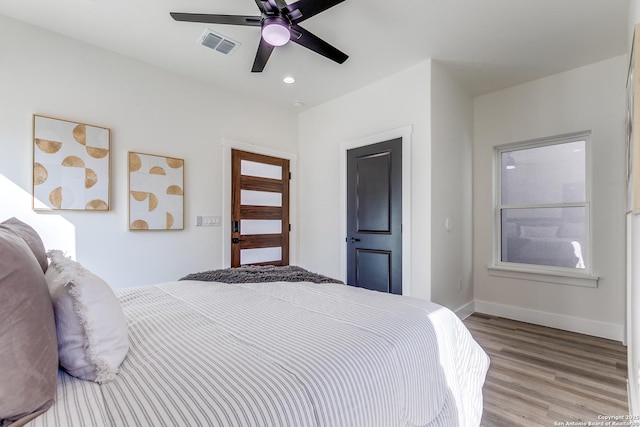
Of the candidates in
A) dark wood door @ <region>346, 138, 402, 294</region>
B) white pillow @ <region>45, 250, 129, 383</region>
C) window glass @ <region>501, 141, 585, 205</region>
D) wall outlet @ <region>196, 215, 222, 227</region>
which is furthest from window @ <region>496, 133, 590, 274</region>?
white pillow @ <region>45, 250, 129, 383</region>

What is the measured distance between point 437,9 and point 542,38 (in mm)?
1086

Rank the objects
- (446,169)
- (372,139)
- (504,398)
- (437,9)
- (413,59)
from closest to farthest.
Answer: (504,398) → (437,9) → (413,59) → (446,169) → (372,139)

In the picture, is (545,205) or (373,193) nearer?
(545,205)

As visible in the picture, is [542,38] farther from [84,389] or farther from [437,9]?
[84,389]

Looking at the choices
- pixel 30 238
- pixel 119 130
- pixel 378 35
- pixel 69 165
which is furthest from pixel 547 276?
pixel 69 165

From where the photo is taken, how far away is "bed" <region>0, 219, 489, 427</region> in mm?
691

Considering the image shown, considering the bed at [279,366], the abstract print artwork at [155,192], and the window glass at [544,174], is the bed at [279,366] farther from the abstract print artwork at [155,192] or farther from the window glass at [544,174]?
the window glass at [544,174]

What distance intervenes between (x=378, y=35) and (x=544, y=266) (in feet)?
9.77

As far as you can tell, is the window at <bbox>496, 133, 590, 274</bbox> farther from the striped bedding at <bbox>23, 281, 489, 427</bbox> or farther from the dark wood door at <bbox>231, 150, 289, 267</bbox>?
the dark wood door at <bbox>231, 150, 289, 267</bbox>

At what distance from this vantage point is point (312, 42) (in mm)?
2180

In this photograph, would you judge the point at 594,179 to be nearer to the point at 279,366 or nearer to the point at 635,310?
the point at 635,310

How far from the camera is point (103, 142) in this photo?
2682 millimetres

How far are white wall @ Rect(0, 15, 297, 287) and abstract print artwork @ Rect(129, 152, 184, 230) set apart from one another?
7cm

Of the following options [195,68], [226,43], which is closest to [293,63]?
[226,43]
